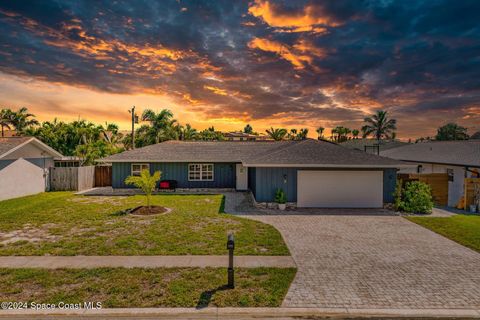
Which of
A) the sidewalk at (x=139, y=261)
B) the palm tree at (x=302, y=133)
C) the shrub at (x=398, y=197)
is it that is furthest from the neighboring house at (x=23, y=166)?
the palm tree at (x=302, y=133)

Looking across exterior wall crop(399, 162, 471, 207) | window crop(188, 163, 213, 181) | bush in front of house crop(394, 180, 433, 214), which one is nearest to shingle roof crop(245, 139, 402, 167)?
bush in front of house crop(394, 180, 433, 214)

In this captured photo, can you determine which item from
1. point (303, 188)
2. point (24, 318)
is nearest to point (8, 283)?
point (24, 318)

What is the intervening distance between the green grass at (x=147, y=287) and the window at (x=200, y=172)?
15880 millimetres

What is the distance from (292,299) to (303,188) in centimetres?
1108

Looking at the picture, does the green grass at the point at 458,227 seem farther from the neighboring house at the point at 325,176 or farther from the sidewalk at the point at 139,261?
the sidewalk at the point at 139,261

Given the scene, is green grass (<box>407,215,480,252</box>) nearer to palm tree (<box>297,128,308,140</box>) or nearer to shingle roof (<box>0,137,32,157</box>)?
shingle roof (<box>0,137,32,157</box>)

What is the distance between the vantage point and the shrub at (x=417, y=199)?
15.7 m

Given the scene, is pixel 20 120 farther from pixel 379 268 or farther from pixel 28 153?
pixel 379 268

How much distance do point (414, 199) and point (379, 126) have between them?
145ft

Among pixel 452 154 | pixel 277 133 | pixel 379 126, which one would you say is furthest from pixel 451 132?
pixel 452 154

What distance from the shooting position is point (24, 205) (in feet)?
54.6

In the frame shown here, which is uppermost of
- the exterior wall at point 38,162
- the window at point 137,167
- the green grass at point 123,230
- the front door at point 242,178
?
the exterior wall at point 38,162

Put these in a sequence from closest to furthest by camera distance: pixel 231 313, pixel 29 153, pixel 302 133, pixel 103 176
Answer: pixel 231 313 → pixel 29 153 → pixel 103 176 → pixel 302 133

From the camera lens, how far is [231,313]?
5840 millimetres
